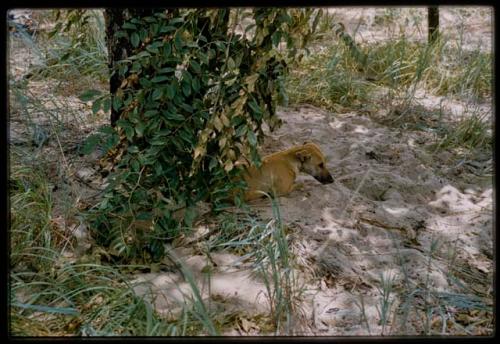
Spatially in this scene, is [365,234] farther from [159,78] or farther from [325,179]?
[159,78]

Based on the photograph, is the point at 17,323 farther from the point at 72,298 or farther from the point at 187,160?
the point at 187,160

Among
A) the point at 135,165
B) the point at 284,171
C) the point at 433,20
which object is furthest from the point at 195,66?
the point at 433,20

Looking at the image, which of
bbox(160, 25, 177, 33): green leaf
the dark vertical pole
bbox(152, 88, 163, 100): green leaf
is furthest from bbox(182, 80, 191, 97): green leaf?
the dark vertical pole

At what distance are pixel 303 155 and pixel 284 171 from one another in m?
0.15

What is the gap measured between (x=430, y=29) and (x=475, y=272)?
3309mm

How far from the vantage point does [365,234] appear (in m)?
3.62

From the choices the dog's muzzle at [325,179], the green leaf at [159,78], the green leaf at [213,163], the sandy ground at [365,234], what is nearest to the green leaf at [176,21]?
the green leaf at [159,78]

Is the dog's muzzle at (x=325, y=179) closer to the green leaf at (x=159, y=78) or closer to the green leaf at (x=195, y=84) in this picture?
the green leaf at (x=195, y=84)

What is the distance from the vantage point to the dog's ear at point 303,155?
3928 mm

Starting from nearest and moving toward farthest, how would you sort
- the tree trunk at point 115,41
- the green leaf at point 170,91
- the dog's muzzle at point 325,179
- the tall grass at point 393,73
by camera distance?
the green leaf at point 170,91, the tree trunk at point 115,41, the dog's muzzle at point 325,179, the tall grass at point 393,73

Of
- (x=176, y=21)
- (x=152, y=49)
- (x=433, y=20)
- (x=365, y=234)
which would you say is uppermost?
(x=176, y=21)

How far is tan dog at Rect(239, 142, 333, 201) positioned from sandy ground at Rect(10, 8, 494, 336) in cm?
8

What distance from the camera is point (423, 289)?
309cm

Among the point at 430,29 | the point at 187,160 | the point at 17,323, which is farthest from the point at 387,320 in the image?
the point at 430,29
